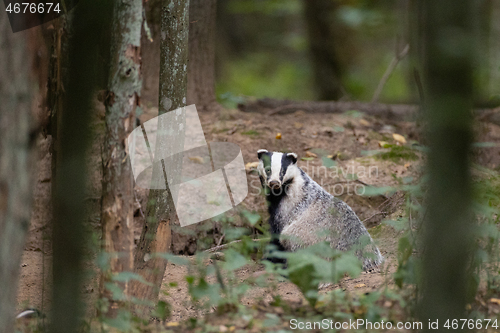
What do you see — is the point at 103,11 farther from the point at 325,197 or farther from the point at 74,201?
the point at 325,197

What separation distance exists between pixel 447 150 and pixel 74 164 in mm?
1337

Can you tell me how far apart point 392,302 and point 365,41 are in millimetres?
14298

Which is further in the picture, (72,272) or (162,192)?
(162,192)

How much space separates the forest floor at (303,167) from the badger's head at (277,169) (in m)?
0.16

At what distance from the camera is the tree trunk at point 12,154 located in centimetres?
186

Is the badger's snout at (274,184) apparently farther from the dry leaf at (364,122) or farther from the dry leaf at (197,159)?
the dry leaf at (364,122)

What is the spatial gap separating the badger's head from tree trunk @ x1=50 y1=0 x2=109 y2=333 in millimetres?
2559

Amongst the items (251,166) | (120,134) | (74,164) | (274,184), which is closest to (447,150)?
(74,164)

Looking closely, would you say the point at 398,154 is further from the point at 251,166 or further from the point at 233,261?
the point at 251,166

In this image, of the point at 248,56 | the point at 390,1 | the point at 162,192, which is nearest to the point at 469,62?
the point at 162,192

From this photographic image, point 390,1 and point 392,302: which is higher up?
point 390,1

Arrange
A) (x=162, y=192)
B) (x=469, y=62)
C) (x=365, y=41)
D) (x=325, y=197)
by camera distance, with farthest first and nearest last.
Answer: (x=365, y=41), (x=325, y=197), (x=162, y=192), (x=469, y=62)

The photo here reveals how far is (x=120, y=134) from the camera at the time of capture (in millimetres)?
2762

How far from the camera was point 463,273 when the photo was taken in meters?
1.59
